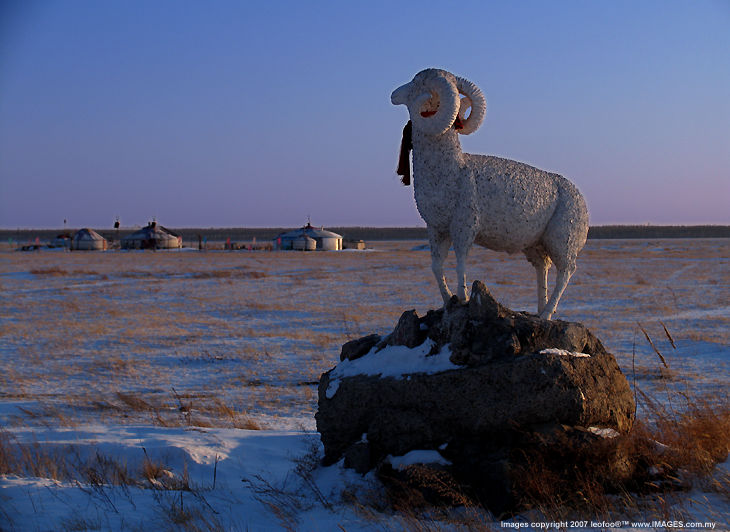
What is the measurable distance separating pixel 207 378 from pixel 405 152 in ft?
20.6

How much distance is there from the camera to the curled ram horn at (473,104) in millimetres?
5410

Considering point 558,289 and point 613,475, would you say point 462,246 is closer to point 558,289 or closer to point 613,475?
point 558,289

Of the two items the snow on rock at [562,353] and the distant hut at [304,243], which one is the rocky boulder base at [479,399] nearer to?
the snow on rock at [562,353]

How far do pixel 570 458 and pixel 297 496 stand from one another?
7.05ft

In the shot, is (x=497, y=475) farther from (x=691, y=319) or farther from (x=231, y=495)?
(x=691, y=319)

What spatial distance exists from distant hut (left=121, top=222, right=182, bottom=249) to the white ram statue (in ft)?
216

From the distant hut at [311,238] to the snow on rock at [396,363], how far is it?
194ft

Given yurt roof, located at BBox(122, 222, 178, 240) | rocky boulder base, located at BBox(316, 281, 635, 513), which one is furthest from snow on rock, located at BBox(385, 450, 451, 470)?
yurt roof, located at BBox(122, 222, 178, 240)

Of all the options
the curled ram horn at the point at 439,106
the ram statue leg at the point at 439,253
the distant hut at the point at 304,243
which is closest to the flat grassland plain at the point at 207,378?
the ram statue leg at the point at 439,253

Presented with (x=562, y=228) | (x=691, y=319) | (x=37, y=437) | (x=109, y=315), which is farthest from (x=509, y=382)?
(x=109, y=315)

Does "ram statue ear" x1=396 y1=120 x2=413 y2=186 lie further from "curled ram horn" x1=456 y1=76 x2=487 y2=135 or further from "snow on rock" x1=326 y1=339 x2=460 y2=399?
"snow on rock" x1=326 y1=339 x2=460 y2=399

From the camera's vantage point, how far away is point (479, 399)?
4.71 meters

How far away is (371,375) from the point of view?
17.1ft

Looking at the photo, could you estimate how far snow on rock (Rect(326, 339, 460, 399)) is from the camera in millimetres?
5008
